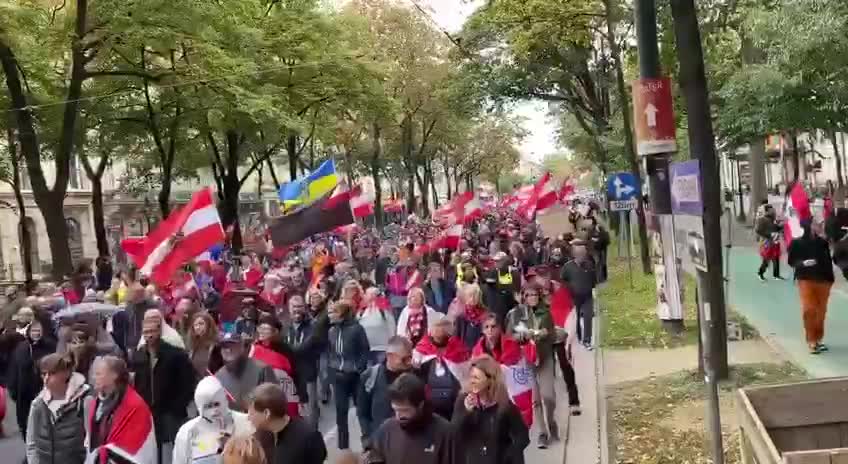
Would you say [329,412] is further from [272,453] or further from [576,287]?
[272,453]

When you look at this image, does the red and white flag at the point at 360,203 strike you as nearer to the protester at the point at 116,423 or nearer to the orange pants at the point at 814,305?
the orange pants at the point at 814,305

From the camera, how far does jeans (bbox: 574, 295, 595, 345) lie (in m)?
13.7

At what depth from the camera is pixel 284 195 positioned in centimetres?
2031

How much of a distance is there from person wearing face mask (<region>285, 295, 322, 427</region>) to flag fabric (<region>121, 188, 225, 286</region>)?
2788mm

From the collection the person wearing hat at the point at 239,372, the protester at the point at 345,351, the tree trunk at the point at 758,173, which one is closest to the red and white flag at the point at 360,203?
the protester at the point at 345,351

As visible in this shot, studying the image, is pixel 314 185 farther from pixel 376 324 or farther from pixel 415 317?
pixel 415 317

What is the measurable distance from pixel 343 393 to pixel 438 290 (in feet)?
12.5

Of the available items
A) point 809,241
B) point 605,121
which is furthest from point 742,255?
point 809,241

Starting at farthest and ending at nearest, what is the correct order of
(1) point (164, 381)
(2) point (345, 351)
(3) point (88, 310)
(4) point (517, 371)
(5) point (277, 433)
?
1. (3) point (88, 310)
2. (2) point (345, 351)
3. (4) point (517, 371)
4. (1) point (164, 381)
5. (5) point (277, 433)

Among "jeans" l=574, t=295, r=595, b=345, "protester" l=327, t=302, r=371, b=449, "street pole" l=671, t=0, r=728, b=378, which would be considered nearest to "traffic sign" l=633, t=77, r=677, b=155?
"street pole" l=671, t=0, r=728, b=378

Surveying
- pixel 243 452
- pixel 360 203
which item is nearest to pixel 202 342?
pixel 243 452

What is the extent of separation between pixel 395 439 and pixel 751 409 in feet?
5.89

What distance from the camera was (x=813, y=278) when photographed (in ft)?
38.6

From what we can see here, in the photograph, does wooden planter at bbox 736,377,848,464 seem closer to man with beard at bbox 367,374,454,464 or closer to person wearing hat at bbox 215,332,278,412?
man with beard at bbox 367,374,454,464
